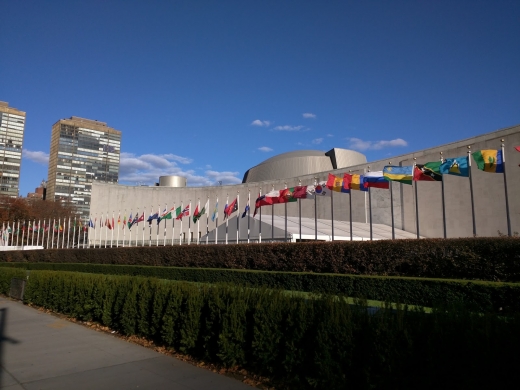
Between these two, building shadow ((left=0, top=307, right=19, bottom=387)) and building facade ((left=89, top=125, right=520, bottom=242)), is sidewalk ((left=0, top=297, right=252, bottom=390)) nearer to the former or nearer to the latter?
building shadow ((left=0, top=307, right=19, bottom=387))

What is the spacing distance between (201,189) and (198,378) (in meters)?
46.0

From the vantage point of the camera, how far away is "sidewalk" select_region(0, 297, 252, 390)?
225 inches

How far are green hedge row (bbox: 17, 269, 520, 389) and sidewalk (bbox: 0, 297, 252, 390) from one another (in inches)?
19.7

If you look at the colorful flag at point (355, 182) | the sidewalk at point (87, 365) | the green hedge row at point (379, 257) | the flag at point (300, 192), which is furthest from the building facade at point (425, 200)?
the sidewalk at point (87, 365)

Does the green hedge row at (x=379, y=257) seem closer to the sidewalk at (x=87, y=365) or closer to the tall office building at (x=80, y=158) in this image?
the sidewalk at (x=87, y=365)

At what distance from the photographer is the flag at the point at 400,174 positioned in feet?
54.2

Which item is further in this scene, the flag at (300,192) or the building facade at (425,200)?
the building facade at (425,200)

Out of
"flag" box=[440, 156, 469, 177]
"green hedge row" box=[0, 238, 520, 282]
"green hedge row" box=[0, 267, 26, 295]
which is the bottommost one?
"green hedge row" box=[0, 267, 26, 295]

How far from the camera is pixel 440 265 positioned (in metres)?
12.2

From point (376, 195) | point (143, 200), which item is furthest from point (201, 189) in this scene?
point (376, 195)

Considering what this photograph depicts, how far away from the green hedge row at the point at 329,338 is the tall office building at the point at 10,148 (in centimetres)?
9657

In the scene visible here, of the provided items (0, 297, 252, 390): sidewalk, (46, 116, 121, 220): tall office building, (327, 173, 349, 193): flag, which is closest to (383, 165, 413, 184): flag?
(327, 173, 349, 193): flag

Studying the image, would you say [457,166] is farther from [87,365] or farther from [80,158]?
[80,158]

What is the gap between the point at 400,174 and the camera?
16.7 meters
